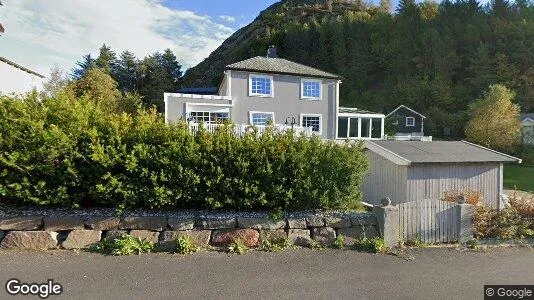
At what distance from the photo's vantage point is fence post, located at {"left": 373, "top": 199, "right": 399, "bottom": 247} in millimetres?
6012

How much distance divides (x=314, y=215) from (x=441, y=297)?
2.53 metres

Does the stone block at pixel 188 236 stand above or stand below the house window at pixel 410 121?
below

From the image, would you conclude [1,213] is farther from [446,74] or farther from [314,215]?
[446,74]

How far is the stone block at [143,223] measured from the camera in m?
5.54

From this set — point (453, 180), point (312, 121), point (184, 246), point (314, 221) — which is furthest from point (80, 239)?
point (312, 121)

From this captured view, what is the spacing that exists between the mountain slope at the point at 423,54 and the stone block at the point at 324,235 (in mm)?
43365

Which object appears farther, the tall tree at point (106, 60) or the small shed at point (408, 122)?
the tall tree at point (106, 60)

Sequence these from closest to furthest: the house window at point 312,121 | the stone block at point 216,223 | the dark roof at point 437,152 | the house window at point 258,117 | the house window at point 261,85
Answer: the stone block at point 216,223 < the dark roof at point 437,152 < the house window at point 261,85 < the house window at point 258,117 < the house window at point 312,121

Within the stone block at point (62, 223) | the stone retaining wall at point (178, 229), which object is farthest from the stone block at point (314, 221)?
the stone block at point (62, 223)

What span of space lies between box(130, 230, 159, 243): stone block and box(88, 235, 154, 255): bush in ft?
0.24

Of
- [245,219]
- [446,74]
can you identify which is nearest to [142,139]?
[245,219]

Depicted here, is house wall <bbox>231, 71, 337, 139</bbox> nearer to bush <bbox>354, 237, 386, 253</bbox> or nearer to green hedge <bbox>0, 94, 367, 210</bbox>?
green hedge <bbox>0, 94, 367, 210</bbox>

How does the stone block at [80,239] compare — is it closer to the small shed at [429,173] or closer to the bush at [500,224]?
the bush at [500,224]

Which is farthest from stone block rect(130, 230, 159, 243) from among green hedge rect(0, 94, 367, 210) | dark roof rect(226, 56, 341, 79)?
dark roof rect(226, 56, 341, 79)
